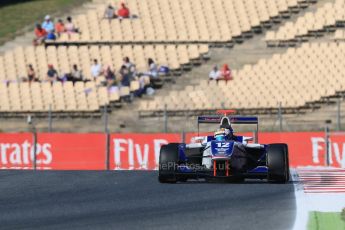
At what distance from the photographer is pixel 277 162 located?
62.9ft

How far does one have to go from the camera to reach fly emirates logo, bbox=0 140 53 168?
28.8m

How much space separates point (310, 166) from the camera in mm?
27781

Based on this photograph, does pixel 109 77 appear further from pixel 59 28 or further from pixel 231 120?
pixel 231 120

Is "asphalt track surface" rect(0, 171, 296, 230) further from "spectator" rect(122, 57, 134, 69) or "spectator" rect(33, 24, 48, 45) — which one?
"spectator" rect(33, 24, 48, 45)

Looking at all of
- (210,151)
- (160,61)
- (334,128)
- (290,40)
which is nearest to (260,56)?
(290,40)

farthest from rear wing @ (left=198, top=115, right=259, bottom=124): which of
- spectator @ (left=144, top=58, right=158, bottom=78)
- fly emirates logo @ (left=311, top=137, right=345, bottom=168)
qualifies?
spectator @ (left=144, top=58, right=158, bottom=78)

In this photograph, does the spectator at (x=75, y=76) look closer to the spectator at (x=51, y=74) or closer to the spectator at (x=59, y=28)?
the spectator at (x=51, y=74)

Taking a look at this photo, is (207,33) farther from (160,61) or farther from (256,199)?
(256,199)

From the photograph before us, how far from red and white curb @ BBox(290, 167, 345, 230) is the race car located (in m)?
0.61

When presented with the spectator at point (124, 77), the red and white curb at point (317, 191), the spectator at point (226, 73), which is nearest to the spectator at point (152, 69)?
the spectator at point (124, 77)

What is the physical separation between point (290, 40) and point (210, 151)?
1835 cm

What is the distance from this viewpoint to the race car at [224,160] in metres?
19.0

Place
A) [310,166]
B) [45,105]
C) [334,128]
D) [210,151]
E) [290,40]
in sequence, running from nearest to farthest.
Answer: [210,151]
[310,166]
[334,128]
[45,105]
[290,40]

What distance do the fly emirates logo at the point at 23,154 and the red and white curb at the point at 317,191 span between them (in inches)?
285
